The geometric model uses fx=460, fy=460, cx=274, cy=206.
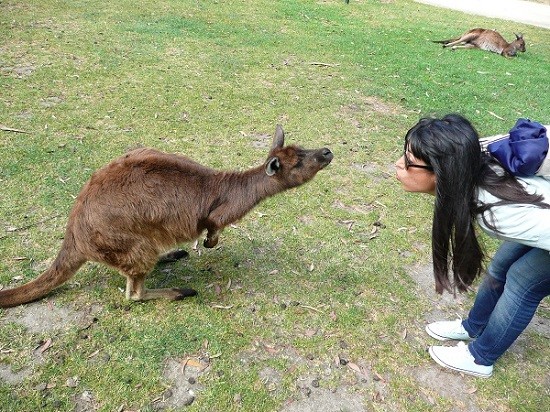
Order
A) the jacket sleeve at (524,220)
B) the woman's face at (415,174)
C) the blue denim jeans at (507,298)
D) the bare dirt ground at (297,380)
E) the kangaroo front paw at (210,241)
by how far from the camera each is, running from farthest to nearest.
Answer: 1. the kangaroo front paw at (210,241)
2. the bare dirt ground at (297,380)
3. the blue denim jeans at (507,298)
4. the woman's face at (415,174)
5. the jacket sleeve at (524,220)

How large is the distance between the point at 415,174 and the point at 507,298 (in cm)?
81

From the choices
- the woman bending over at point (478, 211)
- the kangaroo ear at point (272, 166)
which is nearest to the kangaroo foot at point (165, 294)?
the kangaroo ear at point (272, 166)

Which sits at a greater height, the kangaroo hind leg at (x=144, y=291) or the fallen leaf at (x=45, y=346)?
the kangaroo hind leg at (x=144, y=291)

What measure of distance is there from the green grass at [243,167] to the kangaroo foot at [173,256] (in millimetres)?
82

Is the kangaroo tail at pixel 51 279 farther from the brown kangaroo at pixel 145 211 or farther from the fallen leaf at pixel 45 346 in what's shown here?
the fallen leaf at pixel 45 346

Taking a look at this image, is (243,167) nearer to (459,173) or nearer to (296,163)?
(296,163)

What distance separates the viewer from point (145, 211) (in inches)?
97.4

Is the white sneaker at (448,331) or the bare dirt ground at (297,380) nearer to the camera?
the bare dirt ground at (297,380)

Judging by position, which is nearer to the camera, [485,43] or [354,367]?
[354,367]

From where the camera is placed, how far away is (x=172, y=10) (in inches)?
324

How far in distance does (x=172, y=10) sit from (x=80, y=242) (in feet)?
22.6

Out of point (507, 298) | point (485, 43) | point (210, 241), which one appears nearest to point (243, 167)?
point (210, 241)

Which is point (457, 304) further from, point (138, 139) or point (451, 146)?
point (138, 139)

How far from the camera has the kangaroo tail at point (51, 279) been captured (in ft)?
8.23
